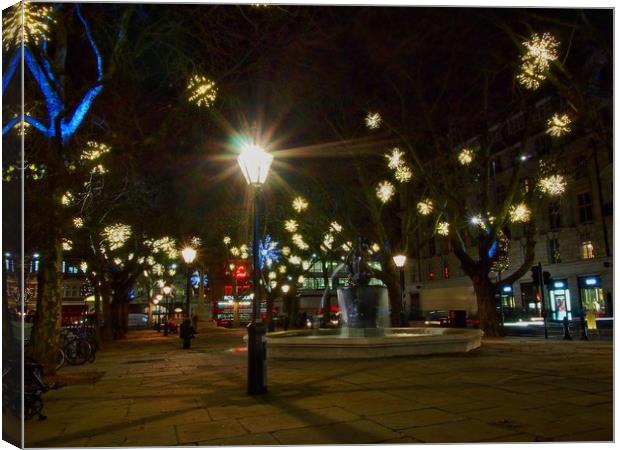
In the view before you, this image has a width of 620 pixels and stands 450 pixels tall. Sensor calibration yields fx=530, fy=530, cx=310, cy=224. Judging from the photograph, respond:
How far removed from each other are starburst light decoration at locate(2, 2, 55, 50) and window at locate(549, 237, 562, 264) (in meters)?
42.2

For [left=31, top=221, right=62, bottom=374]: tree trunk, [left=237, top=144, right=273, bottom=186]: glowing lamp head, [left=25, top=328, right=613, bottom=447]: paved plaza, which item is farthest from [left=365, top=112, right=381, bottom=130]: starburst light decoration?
[left=31, top=221, right=62, bottom=374]: tree trunk

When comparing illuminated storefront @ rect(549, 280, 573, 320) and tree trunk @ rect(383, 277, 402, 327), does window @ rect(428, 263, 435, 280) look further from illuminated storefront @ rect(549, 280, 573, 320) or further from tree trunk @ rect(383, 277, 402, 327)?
tree trunk @ rect(383, 277, 402, 327)

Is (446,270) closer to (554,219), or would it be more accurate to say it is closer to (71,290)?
(554,219)

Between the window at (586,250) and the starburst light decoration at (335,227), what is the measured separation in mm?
21452

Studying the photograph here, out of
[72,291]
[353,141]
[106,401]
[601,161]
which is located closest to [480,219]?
[353,141]

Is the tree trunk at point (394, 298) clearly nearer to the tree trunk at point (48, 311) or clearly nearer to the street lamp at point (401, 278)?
the street lamp at point (401, 278)

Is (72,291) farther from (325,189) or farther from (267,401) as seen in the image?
(267,401)

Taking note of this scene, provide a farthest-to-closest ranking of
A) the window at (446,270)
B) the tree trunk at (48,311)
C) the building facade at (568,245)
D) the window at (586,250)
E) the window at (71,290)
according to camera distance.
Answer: the window at (71,290)
the window at (446,270)
the window at (586,250)
the building facade at (568,245)
the tree trunk at (48,311)

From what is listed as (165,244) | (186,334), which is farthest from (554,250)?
(186,334)

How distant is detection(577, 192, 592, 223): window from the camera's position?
136 ft

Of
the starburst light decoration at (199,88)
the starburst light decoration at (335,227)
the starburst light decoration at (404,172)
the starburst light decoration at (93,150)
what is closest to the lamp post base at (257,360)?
the starburst light decoration at (93,150)

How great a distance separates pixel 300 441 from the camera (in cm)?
619

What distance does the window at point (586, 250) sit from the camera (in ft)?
132

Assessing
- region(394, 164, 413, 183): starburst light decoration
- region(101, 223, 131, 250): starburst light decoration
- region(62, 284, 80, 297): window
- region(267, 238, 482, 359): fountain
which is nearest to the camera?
region(267, 238, 482, 359): fountain
